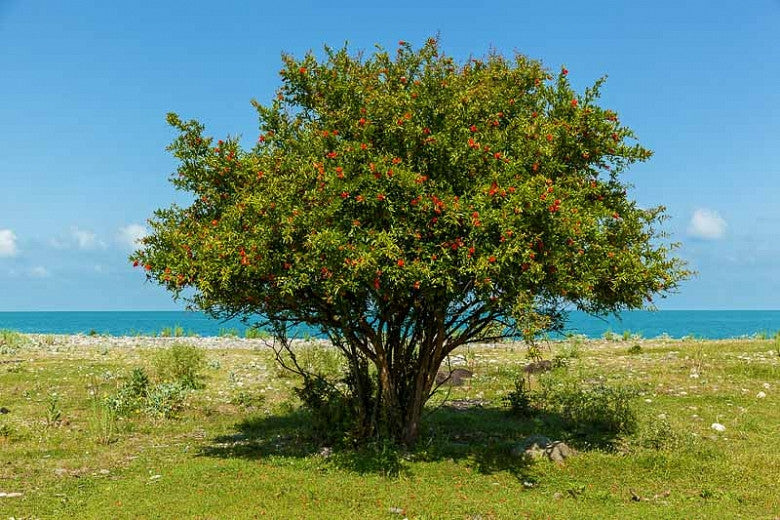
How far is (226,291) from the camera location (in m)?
13.1

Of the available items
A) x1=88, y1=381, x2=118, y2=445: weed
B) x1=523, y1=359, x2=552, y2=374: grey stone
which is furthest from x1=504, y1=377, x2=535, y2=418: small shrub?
x1=88, y1=381, x2=118, y2=445: weed

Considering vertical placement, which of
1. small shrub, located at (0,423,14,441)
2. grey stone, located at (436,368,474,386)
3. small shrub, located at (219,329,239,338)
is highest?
small shrub, located at (219,329,239,338)

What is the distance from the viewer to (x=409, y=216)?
11.7 m

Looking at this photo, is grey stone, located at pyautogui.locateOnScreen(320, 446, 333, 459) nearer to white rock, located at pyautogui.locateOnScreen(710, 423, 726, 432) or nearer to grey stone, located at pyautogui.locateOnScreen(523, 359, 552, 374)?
white rock, located at pyautogui.locateOnScreen(710, 423, 726, 432)

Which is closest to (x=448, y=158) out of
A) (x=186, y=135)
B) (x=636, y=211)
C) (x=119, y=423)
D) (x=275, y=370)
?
(x=636, y=211)

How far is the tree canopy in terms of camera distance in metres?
11.3

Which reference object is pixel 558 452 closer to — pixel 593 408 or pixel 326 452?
pixel 593 408

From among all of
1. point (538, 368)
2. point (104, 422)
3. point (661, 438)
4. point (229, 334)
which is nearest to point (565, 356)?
point (538, 368)

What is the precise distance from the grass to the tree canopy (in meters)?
2.45

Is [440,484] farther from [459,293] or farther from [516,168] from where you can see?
[516,168]

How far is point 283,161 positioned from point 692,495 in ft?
32.7

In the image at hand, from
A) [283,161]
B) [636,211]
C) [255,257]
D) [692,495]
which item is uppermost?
[283,161]

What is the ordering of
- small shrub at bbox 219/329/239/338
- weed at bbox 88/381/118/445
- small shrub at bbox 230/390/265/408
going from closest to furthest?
weed at bbox 88/381/118/445 < small shrub at bbox 230/390/265/408 < small shrub at bbox 219/329/239/338

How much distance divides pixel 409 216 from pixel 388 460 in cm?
524
